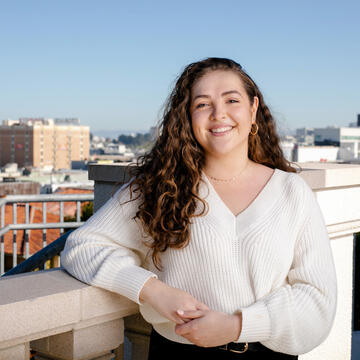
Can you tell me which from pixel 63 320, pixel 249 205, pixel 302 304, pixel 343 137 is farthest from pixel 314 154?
pixel 63 320

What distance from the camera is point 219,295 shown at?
1896 millimetres

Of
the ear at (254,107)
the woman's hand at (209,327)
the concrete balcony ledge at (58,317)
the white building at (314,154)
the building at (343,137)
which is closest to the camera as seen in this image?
the concrete balcony ledge at (58,317)

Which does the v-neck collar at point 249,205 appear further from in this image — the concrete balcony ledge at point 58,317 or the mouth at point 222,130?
the concrete balcony ledge at point 58,317

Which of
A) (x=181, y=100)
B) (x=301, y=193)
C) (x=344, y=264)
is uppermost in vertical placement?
(x=181, y=100)

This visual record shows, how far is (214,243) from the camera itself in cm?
192

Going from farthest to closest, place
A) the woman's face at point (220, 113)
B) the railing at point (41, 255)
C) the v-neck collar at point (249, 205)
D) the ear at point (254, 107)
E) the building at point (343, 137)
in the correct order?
the building at point (343, 137) < the railing at point (41, 255) < the ear at point (254, 107) < the woman's face at point (220, 113) < the v-neck collar at point (249, 205)

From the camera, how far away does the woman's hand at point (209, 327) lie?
180cm

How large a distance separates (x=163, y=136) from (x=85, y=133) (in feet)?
461

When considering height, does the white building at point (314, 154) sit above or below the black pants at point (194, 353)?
below

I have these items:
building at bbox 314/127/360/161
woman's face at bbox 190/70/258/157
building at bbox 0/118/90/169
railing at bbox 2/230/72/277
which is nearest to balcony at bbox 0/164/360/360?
woman's face at bbox 190/70/258/157

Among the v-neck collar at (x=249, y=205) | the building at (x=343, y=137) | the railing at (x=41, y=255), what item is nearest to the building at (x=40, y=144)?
the building at (x=343, y=137)

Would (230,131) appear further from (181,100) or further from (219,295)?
(219,295)

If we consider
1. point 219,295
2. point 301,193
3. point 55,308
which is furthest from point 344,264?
point 55,308

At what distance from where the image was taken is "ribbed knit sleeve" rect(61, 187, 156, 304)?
1.88 metres
